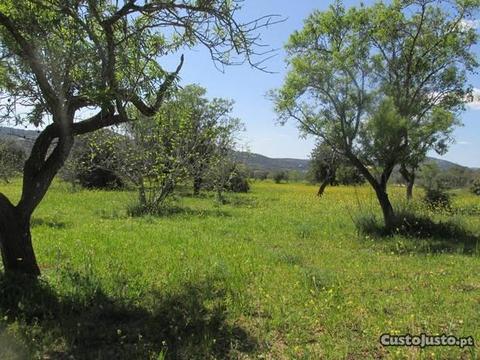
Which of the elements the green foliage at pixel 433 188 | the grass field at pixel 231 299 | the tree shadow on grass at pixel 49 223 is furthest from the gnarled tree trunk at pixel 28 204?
the green foliage at pixel 433 188

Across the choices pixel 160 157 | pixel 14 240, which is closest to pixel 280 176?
pixel 160 157

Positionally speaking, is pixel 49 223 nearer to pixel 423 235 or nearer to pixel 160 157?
pixel 160 157

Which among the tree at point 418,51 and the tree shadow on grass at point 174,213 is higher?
the tree at point 418,51

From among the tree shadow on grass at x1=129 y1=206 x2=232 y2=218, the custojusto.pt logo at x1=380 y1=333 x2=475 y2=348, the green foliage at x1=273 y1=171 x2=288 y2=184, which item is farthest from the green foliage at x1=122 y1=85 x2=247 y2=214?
the green foliage at x1=273 y1=171 x2=288 y2=184

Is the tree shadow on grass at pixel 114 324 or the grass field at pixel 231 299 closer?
the tree shadow on grass at pixel 114 324

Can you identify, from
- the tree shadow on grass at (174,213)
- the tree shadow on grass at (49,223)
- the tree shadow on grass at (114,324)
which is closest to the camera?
the tree shadow on grass at (114,324)

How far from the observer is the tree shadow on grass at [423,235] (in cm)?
1091

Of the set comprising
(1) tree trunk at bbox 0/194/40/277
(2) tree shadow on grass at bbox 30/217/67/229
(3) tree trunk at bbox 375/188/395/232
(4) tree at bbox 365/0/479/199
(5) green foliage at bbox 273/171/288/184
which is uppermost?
(4) tree at bbox 365/0/479/199

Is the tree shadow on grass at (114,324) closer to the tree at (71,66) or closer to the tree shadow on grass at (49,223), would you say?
the tree at (71,66)

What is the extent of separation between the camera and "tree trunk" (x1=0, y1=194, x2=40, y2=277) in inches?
249

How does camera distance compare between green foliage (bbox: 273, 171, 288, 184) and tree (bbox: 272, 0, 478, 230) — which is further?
green foliage (bbox: 273, 171, 288, 184)

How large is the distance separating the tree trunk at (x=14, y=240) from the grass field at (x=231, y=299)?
15.3 inches

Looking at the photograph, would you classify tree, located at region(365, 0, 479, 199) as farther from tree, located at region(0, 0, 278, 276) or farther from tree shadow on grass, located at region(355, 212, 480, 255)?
tree, located at region(0, 0, 278, 276)

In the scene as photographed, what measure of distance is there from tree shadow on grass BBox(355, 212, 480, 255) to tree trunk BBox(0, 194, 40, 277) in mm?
7404
